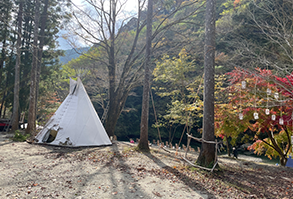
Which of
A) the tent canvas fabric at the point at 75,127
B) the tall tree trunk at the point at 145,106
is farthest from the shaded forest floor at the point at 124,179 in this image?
the tent canvas fabric at the point at 75,127

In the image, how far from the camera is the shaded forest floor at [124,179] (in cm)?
352

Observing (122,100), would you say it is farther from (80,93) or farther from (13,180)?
(13,180)

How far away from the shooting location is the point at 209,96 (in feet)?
17.2

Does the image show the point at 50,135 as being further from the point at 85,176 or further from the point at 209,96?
the point at 209,96

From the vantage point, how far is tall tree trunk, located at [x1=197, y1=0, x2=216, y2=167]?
5.11 meters

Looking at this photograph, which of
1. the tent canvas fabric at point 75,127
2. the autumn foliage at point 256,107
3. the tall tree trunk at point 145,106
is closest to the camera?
the autumn foliage at point 256,107

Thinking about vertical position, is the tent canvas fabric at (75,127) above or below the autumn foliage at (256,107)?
→ below

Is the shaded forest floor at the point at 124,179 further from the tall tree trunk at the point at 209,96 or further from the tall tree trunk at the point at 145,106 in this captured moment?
the tall tree trunk at the point at 145,106

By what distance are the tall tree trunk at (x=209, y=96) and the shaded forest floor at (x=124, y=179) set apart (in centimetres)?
45

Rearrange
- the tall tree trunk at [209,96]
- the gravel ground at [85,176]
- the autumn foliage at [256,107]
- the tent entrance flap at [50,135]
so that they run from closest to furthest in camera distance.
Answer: the gravel ground at [85,176]
the tall tree trunk at [209,96]
the autumn foliage at [256,107]
the tent entrance flap at [50,135]

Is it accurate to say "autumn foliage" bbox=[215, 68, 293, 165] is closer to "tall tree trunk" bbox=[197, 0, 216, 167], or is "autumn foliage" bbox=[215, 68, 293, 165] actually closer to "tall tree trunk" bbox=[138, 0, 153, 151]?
"tall tree trunk" bbox=[197, 0, 216, 167]

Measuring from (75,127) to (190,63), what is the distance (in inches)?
293

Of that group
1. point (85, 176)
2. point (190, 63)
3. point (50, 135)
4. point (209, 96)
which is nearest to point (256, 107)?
point (209, 96)

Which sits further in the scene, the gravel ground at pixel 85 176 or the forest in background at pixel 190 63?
the forest in background at pixel 190 63
